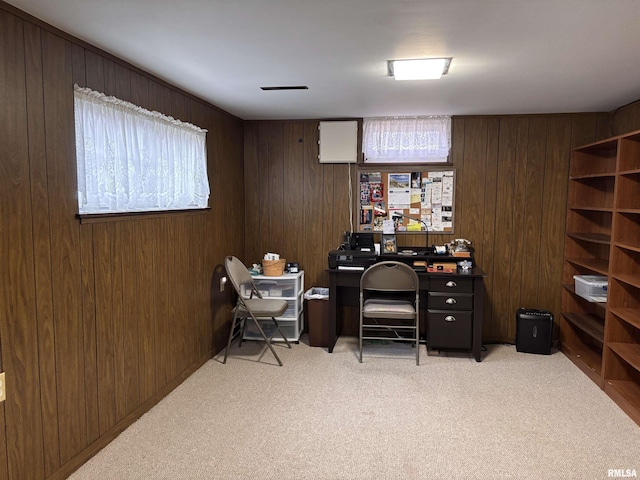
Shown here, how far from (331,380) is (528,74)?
2.60m

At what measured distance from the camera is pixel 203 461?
249cm

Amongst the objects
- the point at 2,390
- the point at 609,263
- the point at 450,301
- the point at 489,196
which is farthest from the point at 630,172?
the point at 2,390

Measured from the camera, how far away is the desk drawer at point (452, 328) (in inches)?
158

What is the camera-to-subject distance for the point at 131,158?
2.82 m

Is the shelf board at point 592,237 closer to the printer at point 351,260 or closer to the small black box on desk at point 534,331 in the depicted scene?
the small black box on desk at point 534,331

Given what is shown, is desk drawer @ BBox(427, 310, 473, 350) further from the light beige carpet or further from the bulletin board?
the bulletin board

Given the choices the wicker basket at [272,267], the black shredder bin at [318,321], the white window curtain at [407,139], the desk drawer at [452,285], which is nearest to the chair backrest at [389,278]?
the desk drawer at [452,285]

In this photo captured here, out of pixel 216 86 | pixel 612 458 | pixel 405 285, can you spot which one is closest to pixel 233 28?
pixel 216 86

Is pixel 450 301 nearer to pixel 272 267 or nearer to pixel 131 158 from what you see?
pixel 272 267

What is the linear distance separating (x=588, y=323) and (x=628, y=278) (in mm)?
860

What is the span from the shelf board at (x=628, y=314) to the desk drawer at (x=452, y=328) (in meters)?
1.08

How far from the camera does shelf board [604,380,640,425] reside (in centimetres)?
300

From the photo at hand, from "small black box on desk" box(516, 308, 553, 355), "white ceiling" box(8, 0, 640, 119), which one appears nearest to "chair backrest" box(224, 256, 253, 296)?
"white ceiling" box(8, 0, 640, 119)

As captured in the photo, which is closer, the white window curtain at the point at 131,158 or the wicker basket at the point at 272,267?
the white window curtain at the point at 131,158
